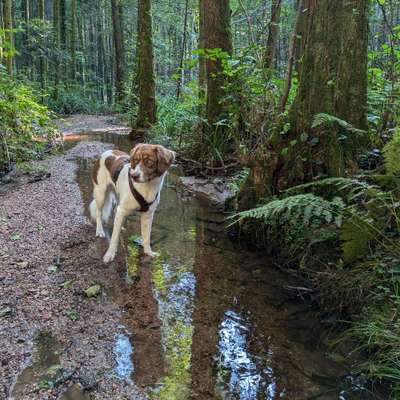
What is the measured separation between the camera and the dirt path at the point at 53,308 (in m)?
2.88

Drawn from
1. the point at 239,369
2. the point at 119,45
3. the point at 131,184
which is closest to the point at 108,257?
the point at 131,184

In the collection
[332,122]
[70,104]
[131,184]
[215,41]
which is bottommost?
[70,104]

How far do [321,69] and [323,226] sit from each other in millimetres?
1910

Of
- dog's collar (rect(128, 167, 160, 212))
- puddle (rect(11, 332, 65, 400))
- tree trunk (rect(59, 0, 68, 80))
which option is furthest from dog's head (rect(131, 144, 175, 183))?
tree trunk (rect(59, 0, 68, 80))

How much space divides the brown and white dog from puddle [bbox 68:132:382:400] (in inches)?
15.7

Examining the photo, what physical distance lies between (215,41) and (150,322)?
706cm

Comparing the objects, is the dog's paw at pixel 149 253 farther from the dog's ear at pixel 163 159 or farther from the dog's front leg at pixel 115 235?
the dog's ear at pixel 163 159

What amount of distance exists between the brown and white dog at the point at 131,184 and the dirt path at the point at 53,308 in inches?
15.8

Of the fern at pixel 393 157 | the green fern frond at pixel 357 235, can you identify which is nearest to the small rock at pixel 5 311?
the green fern frond at pixel 357 235

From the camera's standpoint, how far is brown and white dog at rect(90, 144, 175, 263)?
459 cm

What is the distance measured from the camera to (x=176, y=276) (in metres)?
4.72

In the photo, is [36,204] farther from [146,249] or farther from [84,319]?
[84,319]

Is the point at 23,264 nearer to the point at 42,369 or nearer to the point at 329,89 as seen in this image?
the point at 42,369

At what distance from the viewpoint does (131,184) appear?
4789 millimetres
